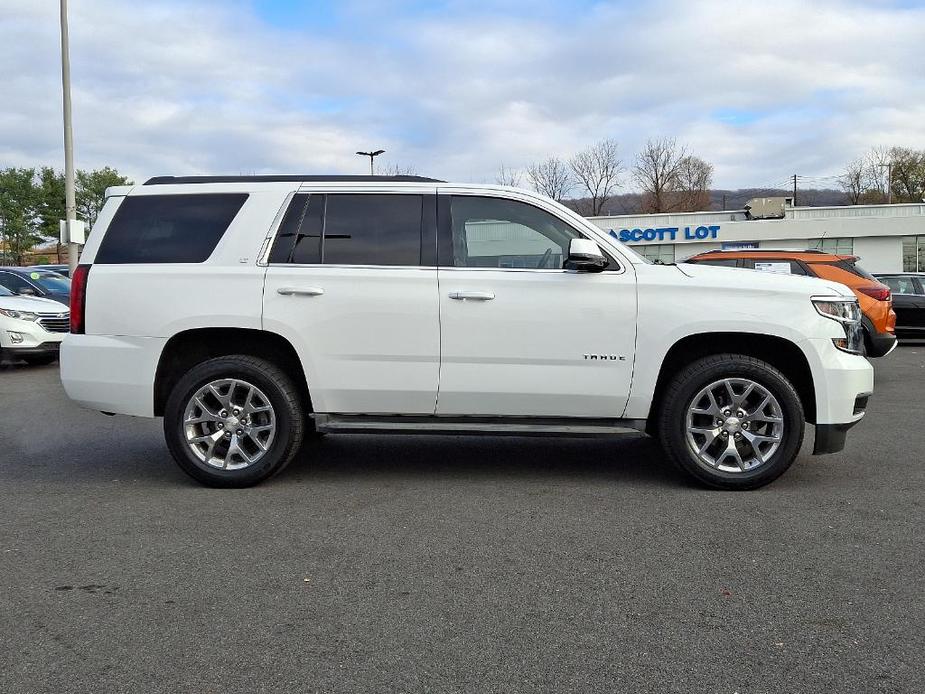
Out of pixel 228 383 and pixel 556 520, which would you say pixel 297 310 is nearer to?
pixel 228 383

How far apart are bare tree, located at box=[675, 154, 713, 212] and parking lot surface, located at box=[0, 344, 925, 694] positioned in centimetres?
7705

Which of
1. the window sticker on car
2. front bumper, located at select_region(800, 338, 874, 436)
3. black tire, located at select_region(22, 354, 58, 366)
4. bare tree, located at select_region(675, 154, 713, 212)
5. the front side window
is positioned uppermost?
bare tree, located at select_region(675, 154, 713, 212)

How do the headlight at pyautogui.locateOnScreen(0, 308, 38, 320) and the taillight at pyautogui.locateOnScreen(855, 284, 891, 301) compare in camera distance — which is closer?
the taillight at pyautogui.locateOnScreen(855, 284, 891, 301)

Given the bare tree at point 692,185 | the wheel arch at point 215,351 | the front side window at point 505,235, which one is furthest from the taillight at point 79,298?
the bare tree at point 692,185

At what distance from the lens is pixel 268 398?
5613mm

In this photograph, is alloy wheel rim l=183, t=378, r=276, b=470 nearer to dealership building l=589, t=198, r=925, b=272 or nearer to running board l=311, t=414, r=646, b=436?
running board l=311, t=414, r=646, b=436

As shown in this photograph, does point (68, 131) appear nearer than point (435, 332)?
No

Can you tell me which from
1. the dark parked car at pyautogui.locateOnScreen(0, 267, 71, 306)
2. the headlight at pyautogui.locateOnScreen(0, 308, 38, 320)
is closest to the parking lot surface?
the headlight at pyautogui.locateOnScreen(0, 308, 38, 320)

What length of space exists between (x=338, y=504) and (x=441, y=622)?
1.92 metres

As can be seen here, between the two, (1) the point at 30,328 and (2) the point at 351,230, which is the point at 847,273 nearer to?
(2) the point at 351,230

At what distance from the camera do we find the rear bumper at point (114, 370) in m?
5.63

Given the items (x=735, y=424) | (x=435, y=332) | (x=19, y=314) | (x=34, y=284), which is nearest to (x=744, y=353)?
(x=735, y=424)

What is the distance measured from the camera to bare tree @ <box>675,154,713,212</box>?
80188 millimetres

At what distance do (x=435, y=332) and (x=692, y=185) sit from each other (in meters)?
83.0
